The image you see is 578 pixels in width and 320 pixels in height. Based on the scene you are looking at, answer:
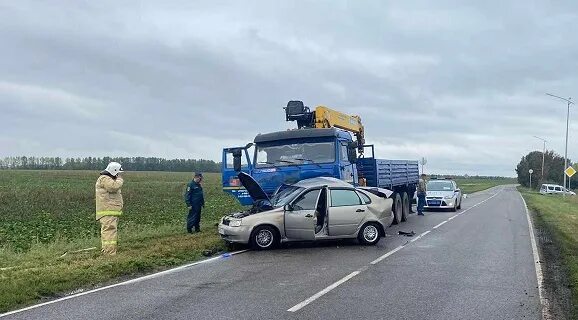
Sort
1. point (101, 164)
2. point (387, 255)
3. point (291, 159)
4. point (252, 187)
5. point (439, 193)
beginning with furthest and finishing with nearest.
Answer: point (101, 164), point (439, 193), point (291, 159), point (252, 187), point (387, 255)

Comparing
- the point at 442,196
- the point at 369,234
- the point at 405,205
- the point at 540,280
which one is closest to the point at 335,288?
the point at 540,280

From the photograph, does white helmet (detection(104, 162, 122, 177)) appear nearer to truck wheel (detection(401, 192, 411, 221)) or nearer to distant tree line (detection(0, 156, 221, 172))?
truck wheel (detection(401, 192, 411, 221))

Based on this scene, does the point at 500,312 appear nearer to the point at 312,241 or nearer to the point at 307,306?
the point at 307,306

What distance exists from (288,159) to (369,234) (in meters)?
3.45

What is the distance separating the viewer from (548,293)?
870 centimetres

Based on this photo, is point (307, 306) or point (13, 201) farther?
point (13, 201)

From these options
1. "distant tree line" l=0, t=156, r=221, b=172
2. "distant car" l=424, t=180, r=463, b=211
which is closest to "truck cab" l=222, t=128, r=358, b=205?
"distant car" l=424, t=180, r=463, b=211

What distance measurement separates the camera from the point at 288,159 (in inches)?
645

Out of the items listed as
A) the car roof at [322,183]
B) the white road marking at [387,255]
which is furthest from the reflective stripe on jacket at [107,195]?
the white road marking at [387,255]

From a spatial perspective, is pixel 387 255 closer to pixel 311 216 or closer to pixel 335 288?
pixel 311 216

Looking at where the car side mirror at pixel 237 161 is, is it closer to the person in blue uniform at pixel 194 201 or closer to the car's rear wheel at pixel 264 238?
the person in blue uniform at pixel 194 201

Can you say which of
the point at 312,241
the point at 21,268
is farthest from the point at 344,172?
→ the point at 21,268

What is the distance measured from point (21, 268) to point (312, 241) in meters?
6.71

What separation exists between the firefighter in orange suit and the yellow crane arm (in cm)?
799
